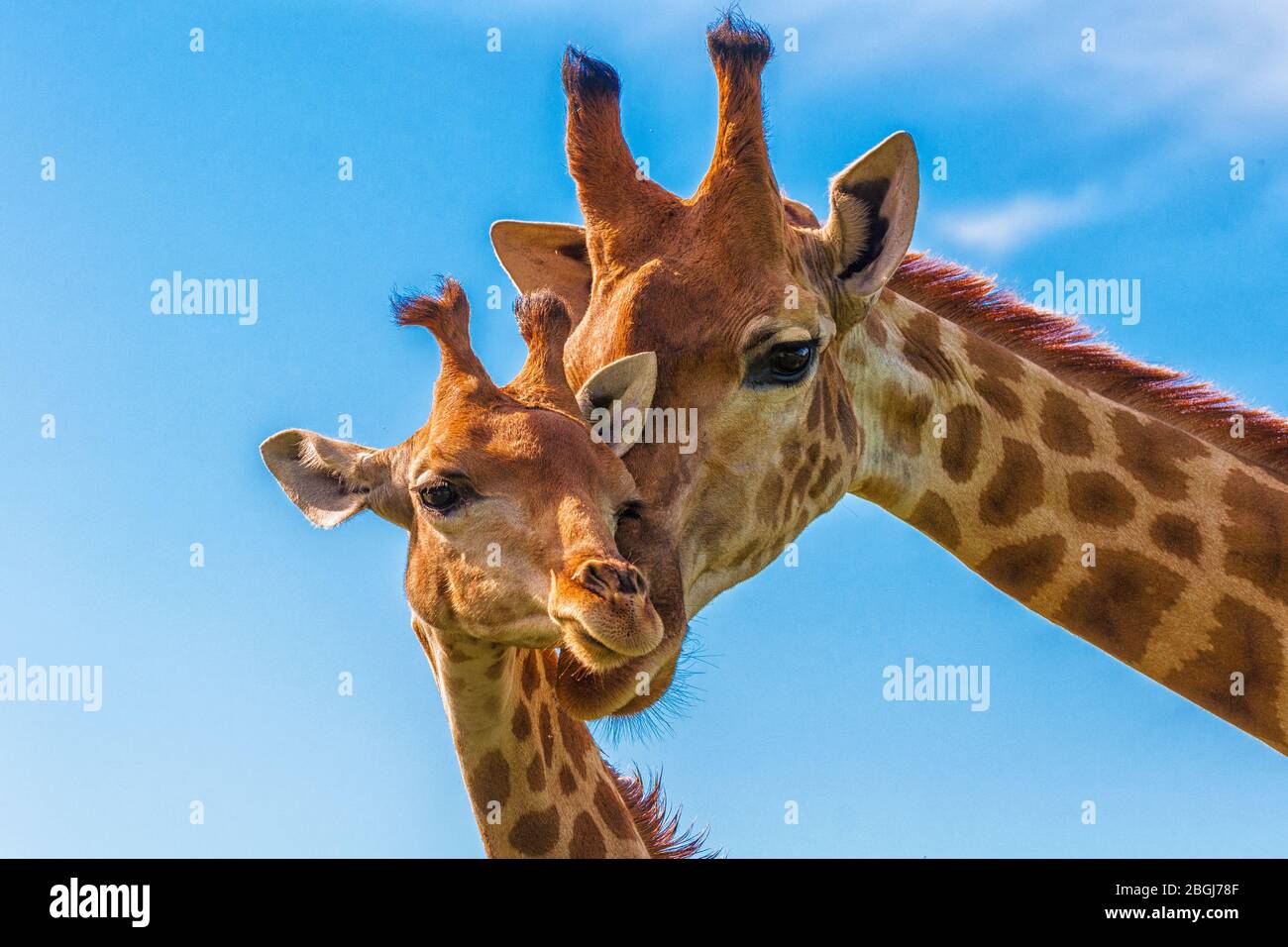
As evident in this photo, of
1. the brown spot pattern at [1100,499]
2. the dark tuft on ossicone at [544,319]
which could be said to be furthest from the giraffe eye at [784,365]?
the brown spot pattern at [1100,499]

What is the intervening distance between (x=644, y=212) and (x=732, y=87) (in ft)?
2.45


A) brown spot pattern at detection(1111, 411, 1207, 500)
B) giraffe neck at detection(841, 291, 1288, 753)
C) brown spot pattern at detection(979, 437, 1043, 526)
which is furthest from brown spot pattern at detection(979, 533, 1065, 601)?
brown spot pattern at detection(1111, 411, 1207, 500)

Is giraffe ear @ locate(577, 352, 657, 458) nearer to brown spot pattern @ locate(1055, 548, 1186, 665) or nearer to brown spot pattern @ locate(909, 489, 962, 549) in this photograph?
brown spot pattern @ locate(909, 489, 962, 549)

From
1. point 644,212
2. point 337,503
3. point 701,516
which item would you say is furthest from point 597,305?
point 337,503

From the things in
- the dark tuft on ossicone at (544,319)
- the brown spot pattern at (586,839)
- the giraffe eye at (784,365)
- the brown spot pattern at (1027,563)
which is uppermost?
the dark tuft on ossicone at (544,319)

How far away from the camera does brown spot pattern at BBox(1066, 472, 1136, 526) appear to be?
7.20 metres

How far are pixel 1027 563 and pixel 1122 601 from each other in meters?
0.47

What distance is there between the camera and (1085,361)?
7.87 metres

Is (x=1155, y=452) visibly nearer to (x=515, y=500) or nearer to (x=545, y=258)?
(x=515, y=500)

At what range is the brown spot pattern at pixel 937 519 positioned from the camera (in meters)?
7.29

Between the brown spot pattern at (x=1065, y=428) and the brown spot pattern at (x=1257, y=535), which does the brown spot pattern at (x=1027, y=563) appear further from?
the brown spot pattern at (x=1257, y=535)

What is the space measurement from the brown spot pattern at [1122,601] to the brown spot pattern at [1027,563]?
0.53 ft

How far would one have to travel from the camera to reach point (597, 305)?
23.1ft

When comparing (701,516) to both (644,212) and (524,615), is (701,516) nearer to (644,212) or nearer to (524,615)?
(524,615)
